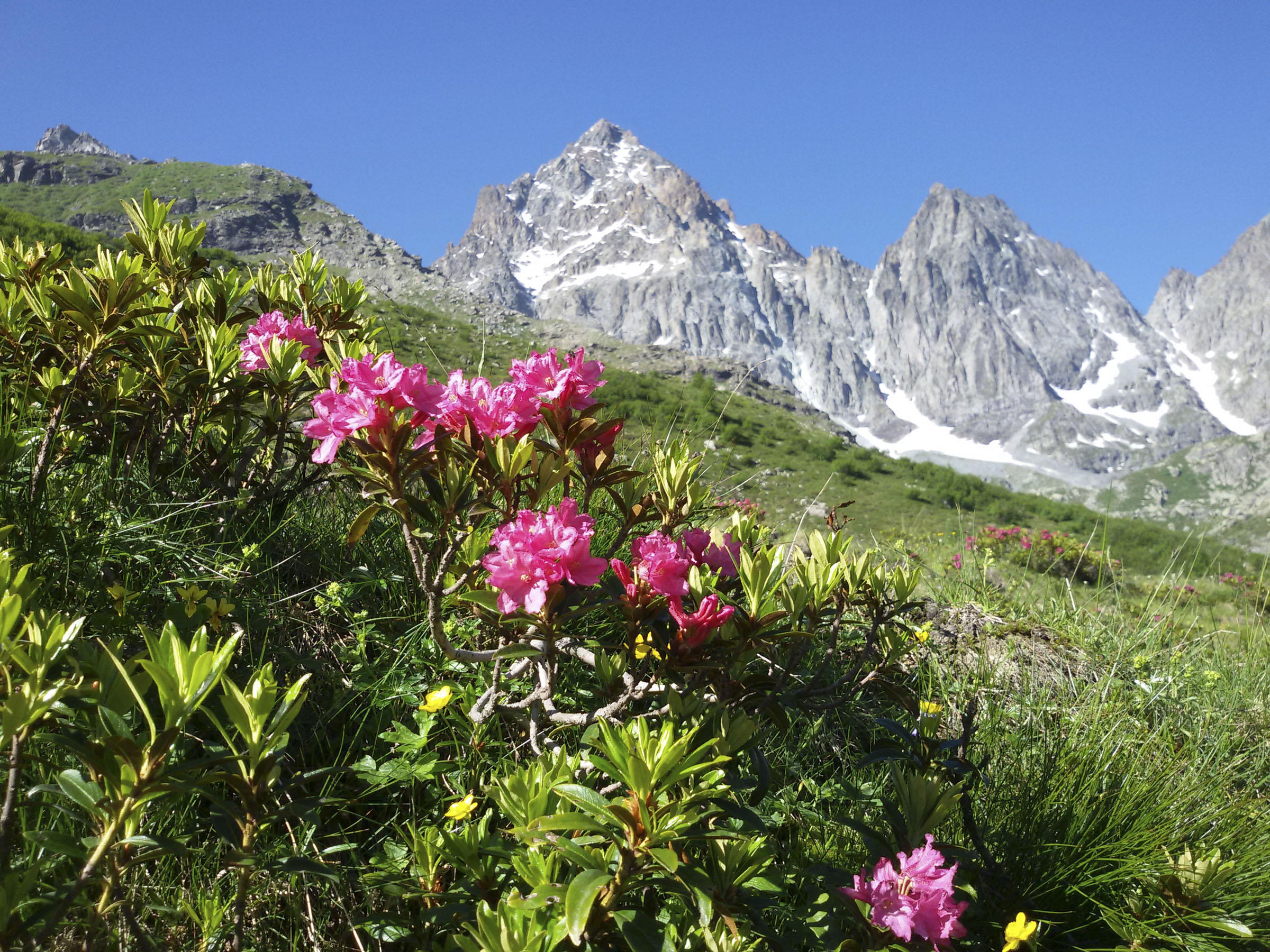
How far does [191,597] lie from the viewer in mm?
1489

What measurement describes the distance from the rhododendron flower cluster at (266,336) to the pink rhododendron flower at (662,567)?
3.93ft

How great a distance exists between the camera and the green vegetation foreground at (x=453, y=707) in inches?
35.4

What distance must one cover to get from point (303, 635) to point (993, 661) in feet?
8.55

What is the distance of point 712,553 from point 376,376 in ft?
2.57

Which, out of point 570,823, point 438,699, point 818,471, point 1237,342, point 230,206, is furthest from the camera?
point 1237,342

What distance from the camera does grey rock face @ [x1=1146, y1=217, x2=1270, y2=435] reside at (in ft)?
579

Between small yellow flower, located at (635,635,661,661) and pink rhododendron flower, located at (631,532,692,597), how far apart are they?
0.14m

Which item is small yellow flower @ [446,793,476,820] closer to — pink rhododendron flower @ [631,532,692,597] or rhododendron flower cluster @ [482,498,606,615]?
rhododendron flower cluster @ [482,498,606,615]

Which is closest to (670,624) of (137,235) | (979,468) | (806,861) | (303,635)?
(806,861)

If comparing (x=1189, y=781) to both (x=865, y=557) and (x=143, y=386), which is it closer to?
(x=865, y=557)

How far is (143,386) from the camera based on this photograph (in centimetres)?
188

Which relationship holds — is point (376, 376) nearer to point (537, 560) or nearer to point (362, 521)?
point (362, 521)

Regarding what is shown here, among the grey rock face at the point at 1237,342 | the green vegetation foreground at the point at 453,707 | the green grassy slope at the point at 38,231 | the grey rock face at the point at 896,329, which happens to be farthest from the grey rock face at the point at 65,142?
the grey rock face at the point at 1237,342

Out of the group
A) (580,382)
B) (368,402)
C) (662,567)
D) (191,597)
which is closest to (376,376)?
(368,402)
